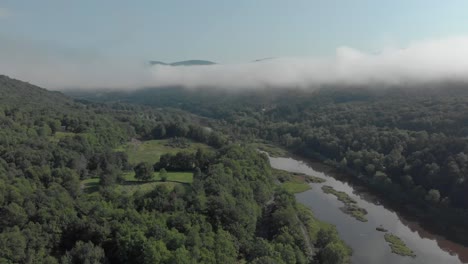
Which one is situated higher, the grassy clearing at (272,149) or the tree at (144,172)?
the tree at (144,172)

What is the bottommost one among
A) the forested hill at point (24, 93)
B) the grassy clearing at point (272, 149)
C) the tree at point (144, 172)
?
the grassy clearing at point (272, 149)

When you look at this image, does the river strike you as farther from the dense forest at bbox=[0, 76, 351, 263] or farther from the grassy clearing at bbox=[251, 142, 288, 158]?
the grassy clearing at bbox=[251, 142, 288, 158]

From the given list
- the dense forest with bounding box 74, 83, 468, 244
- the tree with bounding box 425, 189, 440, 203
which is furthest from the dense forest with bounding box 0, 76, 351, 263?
the dense forest with bounding box 74, 83, 468, 244

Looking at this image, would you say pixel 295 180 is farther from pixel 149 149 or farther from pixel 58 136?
pixel 58 136

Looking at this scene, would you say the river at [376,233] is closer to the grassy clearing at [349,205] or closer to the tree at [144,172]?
the grassy clearing at [349,205]

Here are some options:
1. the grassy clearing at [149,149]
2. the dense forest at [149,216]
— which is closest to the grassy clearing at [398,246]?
the dense forest at [149,216]

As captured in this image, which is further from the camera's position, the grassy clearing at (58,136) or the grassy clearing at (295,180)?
the grassy clearing at (58,136)

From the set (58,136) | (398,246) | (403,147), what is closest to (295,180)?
(403,147)
